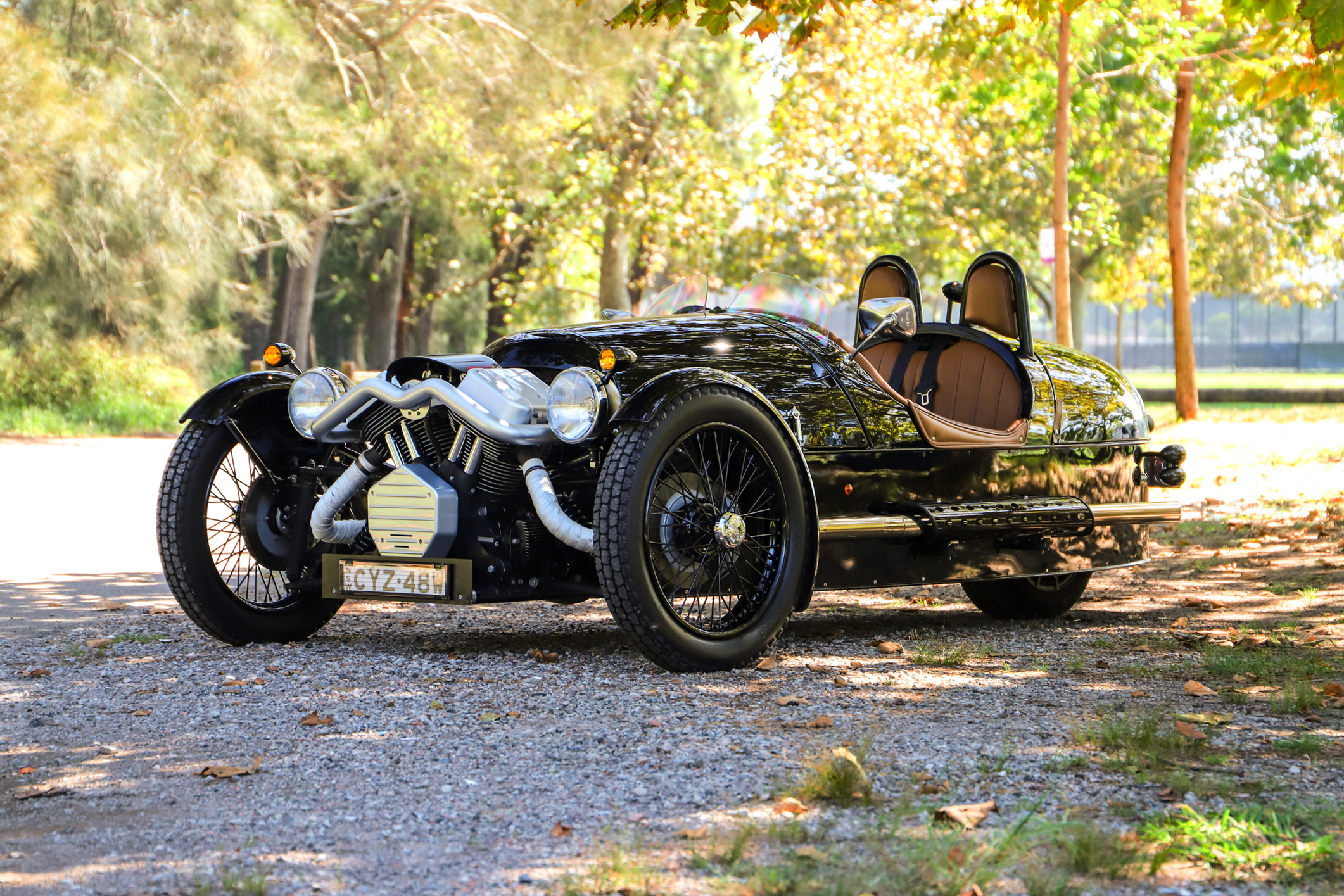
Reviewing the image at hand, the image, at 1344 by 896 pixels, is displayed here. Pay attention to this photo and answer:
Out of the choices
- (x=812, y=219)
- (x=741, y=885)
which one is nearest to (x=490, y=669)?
(x=741, y=885)

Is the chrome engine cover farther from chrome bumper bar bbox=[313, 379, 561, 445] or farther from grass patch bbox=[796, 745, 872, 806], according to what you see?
grass patch bbox=[796, 745, 872, 806]

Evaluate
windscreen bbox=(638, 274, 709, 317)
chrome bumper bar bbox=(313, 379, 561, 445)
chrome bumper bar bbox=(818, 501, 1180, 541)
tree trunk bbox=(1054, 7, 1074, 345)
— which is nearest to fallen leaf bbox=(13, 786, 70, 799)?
chrome bumper bar bbox=(313, 379, 561, 445)

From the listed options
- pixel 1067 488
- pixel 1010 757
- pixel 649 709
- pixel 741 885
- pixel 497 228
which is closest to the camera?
pixel 741 885

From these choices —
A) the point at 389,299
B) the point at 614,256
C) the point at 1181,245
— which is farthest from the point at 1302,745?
the point at 389,299

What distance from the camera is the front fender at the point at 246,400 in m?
6.00

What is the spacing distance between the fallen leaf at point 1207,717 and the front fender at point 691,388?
1.38 m

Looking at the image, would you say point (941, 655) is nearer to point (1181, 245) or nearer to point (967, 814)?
point (967, 814)

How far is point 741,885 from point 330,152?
→ 22078 millimetres

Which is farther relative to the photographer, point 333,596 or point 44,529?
point 44,529

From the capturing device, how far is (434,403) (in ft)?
17.8

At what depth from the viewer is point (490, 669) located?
5.43 m

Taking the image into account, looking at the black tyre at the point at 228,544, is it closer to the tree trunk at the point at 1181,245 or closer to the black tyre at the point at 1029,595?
the black tyre at the point at 1029,595

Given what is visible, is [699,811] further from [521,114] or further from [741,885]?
[521,114]

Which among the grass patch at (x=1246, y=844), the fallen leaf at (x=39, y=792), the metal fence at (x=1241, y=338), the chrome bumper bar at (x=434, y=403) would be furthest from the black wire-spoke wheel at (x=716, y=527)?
the metal fence at (x=1241, y=338)
